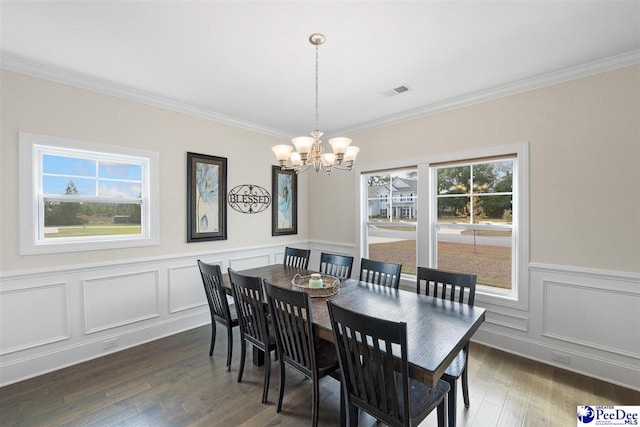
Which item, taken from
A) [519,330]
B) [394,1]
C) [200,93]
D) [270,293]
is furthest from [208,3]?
[519,330]

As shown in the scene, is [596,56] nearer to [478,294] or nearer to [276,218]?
[478,294]

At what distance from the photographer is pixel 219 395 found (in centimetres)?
222

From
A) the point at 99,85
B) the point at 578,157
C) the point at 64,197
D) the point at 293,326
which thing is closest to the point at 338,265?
the point at 293,326

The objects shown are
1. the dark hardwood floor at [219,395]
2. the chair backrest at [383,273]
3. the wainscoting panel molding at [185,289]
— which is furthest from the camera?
the wainscoting panel molding at [185,289]

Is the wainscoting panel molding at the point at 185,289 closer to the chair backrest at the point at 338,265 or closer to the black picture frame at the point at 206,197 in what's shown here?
the black picture frame at the point at 206,197

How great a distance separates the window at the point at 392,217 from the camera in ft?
12.2

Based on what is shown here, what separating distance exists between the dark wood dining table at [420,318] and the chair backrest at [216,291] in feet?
1.76

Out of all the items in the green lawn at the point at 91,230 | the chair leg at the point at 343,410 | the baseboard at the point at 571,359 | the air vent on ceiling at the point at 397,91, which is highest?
the air vent on ceiling at the point at 397,91

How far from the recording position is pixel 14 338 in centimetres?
Answer: 240

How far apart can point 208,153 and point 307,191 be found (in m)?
1.85

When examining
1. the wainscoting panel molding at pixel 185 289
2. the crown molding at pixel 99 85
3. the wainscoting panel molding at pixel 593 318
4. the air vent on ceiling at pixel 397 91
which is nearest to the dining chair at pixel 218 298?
the wainscoting panel molding at pixel 185 289

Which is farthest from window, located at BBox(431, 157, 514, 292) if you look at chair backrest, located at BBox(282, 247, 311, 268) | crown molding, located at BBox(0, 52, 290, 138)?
crown molding, located at BBox(0, 52, 290, 138)

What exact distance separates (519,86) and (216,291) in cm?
357

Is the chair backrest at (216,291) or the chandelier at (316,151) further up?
the chandelier at (316,151)
